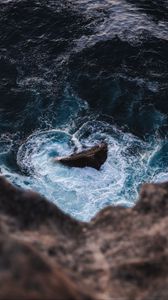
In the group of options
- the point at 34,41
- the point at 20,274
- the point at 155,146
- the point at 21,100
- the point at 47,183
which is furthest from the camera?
the point at 34,41

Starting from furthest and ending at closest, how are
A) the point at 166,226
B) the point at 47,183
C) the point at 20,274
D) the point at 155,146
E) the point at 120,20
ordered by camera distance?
the point at 120,20
the point at 155,146
the point at 47,183
the point at 166,226
the point at 20,274

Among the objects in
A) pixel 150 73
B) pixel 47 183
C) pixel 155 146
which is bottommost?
pixel 47 183

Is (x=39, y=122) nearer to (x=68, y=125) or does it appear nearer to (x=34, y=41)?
(x=68, y=125)

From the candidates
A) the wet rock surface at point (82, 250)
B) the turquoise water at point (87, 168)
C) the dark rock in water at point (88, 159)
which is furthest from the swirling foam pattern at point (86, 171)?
the wet rock surface at point (82, 250)

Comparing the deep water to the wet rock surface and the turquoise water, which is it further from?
the wet rock surface

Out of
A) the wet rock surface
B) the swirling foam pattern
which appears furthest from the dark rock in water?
the wet rock surface

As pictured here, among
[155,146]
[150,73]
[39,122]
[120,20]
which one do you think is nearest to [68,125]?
[39,122]

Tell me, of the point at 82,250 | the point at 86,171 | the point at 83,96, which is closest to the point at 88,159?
the point at 86,171

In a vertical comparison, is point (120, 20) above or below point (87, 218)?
above
